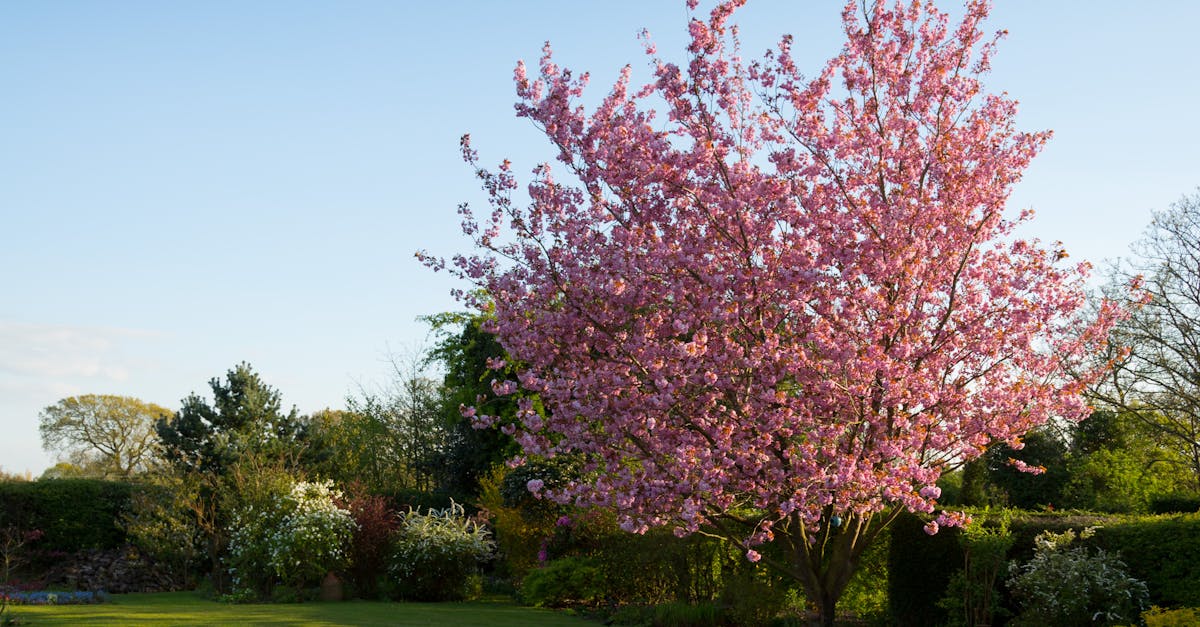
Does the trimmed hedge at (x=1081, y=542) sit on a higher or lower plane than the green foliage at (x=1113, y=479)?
lower

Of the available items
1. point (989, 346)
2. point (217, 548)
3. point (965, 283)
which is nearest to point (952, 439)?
point (989, 346)

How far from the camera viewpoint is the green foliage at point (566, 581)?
16.4 metres

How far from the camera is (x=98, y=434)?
47969 millimetres

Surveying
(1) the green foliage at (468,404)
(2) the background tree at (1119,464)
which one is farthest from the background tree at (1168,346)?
(1) the green foliage at (468,404)

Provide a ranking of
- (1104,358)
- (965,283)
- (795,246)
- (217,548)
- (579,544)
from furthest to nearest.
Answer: (1104,358) < (217,548) < (579,544) < (965,283) < (795,246)

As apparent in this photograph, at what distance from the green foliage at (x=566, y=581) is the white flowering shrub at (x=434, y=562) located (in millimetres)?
1860

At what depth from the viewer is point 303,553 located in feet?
58.0


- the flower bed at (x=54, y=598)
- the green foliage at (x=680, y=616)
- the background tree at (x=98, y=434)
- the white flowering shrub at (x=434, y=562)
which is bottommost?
the green foliage at (x=680, y=616)

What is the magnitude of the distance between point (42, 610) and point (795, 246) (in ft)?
43.7

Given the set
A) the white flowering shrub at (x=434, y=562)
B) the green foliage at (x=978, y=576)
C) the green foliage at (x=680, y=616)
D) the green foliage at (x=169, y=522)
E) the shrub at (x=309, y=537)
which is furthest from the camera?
the green foliage at (x=169, y=522)

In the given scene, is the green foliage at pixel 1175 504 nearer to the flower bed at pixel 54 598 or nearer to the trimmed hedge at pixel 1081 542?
the trimmed hedge at pixel 1081 542

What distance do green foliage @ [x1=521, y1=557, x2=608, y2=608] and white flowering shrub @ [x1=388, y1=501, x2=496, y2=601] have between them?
1.86 meters

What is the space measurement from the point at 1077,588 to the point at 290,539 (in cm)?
1262

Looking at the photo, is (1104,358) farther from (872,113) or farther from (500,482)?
(872,113)
